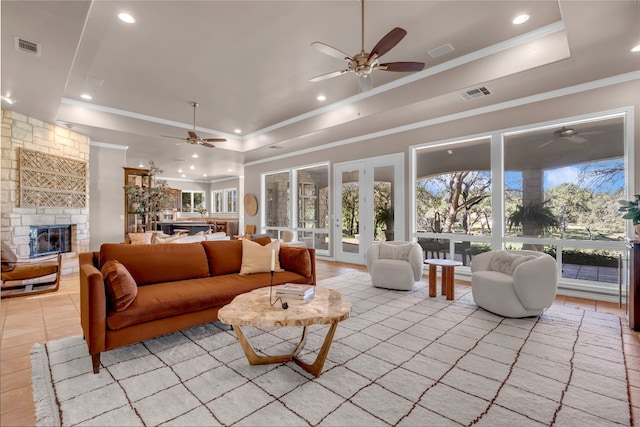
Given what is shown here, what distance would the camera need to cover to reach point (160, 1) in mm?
2863

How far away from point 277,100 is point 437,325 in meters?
4.42

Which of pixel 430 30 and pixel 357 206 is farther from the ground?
pixel 430 30

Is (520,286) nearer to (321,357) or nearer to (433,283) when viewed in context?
(433,283)

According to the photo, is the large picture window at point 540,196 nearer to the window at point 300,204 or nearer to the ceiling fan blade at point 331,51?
the window at point 300,204

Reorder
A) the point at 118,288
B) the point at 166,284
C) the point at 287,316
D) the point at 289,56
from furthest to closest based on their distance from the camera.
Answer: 1. the point at 289,56
2. the point at 166,284
3. the point at 118,288
4. the point at 287,316

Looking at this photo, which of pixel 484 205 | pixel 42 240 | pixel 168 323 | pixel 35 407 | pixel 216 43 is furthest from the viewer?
pixel 42 240

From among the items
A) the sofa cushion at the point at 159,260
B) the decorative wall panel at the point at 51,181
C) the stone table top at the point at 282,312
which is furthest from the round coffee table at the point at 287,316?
the decorative wall panel at the point at 51,181

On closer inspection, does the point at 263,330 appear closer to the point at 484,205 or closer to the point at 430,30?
the point at 430,30

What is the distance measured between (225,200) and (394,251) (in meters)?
11.3

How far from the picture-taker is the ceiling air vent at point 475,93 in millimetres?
4040

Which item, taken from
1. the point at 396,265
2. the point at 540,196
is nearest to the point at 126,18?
the point at 396,265

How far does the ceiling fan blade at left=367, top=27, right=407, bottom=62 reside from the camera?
2.48 meters

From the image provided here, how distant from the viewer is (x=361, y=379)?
2.08 m

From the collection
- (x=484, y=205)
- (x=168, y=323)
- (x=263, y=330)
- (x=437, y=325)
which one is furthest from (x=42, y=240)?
(x=484, y=205)
